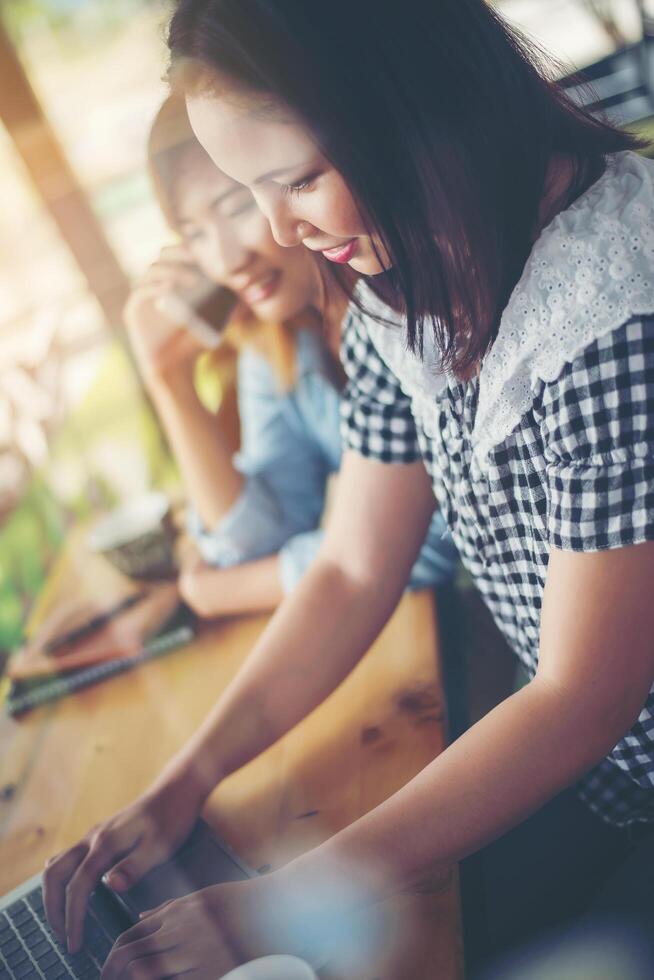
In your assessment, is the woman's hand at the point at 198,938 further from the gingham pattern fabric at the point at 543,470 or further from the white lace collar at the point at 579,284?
the white lace collar at the point at 579,284

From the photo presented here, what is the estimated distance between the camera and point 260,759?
3.44 feet

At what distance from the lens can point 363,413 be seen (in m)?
1.09

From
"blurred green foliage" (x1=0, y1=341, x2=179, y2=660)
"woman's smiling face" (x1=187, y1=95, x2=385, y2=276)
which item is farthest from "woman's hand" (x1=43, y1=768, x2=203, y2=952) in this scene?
"blurred green foliage" (x1=0, y1=341, x2=179, y2=660)

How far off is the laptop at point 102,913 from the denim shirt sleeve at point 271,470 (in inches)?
31.2

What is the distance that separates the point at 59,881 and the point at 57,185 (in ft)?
5.28

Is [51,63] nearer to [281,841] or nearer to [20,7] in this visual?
[20,7]

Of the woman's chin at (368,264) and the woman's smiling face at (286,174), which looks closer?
the woman's smiling face at (286,174)

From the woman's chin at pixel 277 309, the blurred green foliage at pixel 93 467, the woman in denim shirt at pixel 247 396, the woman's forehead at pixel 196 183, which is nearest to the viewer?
the woman's forehead at pixel 196 183

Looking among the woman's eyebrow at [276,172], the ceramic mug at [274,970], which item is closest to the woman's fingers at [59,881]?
the ceramic mug at [274,970]

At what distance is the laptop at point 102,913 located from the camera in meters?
0.84

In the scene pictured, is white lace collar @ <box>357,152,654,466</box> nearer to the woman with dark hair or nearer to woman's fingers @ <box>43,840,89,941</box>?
the woman with dark hair

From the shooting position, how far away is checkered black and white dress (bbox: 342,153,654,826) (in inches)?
27.0

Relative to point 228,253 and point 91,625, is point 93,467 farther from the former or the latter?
point 228,253

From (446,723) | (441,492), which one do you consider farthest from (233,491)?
(446,723)
